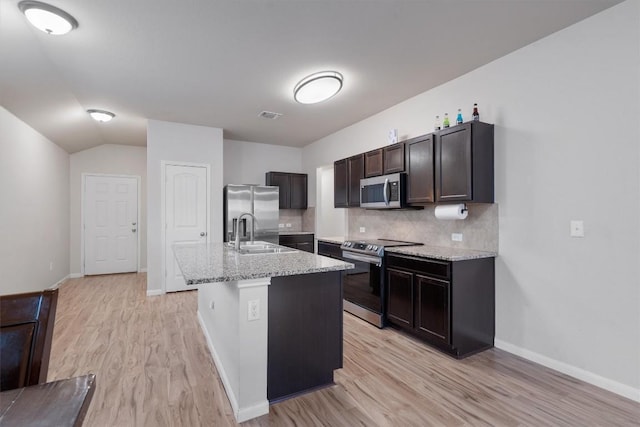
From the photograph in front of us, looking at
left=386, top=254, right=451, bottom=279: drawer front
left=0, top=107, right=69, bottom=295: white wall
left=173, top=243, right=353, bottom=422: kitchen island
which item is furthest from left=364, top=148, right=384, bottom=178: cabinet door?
left=0, top=107, right=69, bottom=295: white wall

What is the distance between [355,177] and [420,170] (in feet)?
3.88

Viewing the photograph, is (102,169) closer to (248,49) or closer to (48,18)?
(48,18)

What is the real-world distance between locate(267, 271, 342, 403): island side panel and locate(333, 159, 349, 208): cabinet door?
2.33 metres

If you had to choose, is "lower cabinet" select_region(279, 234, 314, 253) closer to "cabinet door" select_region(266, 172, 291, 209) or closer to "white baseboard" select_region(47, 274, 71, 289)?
"cabinet door" select_region(266, 172, 291, 209)

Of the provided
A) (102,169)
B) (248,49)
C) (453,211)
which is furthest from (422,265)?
(102,169)

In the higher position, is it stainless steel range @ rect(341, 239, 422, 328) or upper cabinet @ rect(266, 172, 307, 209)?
upper cabinet @ rect(266, 172, 307, 209)

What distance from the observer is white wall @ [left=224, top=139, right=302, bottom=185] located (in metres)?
5.96

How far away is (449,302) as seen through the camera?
8.58ft

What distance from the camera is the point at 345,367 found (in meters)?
2.49

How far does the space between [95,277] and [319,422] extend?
20.0 feet

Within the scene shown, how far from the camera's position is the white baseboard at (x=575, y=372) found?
2072 millimetres

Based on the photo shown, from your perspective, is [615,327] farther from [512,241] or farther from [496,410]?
[496,410]

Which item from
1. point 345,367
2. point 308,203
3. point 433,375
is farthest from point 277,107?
point 433,375

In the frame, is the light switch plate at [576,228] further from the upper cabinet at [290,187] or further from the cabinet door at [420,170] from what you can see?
the upper cabinet at [290,187]
